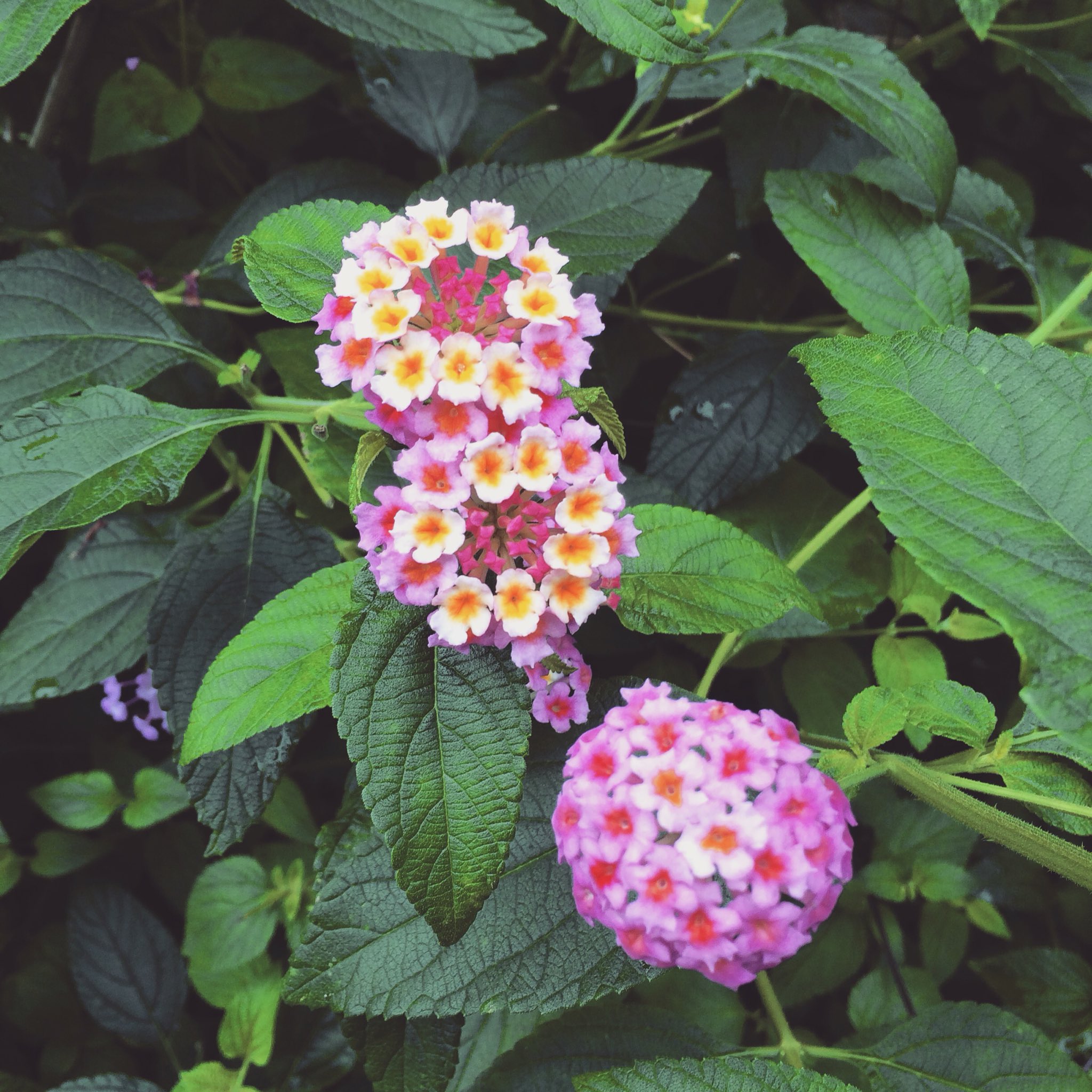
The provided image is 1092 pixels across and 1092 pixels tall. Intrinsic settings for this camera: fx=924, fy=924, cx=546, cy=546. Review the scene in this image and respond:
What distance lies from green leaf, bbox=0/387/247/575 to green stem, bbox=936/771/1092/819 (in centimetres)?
74

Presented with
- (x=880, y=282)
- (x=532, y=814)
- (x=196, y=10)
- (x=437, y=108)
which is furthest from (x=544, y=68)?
(x=532, y=814)

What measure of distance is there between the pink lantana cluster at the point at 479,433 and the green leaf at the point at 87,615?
0.51 metres

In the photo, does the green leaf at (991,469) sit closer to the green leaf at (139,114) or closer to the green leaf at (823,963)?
the green leaf at (823,963)

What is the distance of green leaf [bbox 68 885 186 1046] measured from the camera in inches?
51.8

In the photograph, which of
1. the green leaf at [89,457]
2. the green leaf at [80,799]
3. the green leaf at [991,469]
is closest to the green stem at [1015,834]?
the green leaf at [991,469]

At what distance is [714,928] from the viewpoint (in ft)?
2.22

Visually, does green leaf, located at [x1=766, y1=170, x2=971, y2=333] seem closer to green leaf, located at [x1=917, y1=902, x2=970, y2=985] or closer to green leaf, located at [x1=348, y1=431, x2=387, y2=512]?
green leaf, located at [x1=348, y1=431, x2=387, y2=512]

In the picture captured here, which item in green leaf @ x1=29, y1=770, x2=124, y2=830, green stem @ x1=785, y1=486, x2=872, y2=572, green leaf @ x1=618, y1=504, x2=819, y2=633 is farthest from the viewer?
green leaf @ x1=29, y1=770, x2=124, y2=830

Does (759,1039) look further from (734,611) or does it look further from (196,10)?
(196,10)

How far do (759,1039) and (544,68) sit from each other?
1.54 metres

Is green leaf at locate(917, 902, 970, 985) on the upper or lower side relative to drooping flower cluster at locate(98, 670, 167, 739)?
upper

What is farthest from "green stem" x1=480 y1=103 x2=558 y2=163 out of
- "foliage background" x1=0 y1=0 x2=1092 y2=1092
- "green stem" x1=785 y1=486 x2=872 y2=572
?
"green stem" x1=785 y1=486 x2=872 y2=572

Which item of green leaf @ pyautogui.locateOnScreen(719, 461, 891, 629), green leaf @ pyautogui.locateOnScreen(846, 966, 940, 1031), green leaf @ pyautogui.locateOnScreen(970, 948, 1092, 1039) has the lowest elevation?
green leaf @ pyautogui.locateOnScreen(846, 966, 940, 1031)

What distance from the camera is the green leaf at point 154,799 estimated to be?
1270mm
